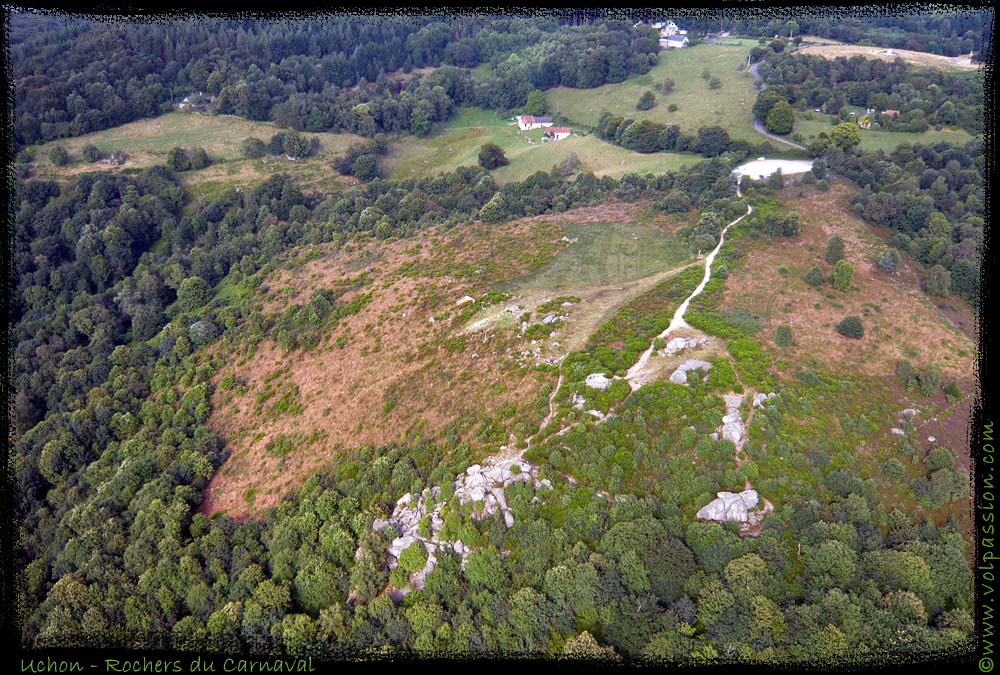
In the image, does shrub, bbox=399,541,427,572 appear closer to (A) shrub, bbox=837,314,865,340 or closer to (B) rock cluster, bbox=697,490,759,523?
(B) rock cluster, bbox=697,490,759,523

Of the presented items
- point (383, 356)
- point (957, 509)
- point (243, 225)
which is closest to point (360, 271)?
point (383, 356)

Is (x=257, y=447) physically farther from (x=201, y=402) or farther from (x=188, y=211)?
(x=188, y=211)

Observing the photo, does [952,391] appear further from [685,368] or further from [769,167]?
[769,167]

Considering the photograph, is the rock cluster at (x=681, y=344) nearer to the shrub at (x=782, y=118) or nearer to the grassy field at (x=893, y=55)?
the shrub at (x=782, y=118)

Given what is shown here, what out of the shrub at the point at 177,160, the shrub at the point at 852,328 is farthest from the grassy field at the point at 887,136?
the shrub at the point at 177,160

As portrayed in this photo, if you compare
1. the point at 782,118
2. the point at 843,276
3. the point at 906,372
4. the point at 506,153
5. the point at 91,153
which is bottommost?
the point at 906,372

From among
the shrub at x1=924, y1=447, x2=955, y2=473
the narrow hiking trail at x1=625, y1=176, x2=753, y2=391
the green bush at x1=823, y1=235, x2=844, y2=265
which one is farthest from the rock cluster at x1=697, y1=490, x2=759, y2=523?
the green bush at x1=823, y1=235, x2=844, y2=265

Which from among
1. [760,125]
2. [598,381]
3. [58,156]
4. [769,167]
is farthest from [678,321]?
[58,156]
